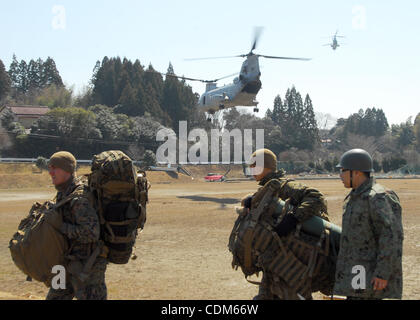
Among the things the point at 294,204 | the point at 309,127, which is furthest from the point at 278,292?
the point at 309,127

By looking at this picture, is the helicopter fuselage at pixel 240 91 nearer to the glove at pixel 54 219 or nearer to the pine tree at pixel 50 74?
the glove at pixel 54 219

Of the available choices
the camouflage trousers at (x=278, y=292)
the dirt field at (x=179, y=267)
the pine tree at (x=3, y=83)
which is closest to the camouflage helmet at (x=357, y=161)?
the camouflage trousers at (x=278, y=292)

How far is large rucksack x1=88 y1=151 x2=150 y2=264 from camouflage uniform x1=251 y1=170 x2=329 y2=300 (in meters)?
1.18

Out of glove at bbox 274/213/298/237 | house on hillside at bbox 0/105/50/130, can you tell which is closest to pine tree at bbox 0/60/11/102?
house on hillside at bbox 0/105/50/130

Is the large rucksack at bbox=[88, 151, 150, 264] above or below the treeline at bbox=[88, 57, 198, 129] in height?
below

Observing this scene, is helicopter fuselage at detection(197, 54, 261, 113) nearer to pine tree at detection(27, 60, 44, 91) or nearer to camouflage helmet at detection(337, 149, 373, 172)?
camouflage helmet at detection(337, 149, 373, 172)

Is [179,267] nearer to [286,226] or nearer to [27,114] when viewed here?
[286,226]

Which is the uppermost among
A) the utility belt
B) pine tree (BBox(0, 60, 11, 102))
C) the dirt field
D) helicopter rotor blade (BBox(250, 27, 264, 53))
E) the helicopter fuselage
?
pine tree (BBox(0, 60, 11, 102))

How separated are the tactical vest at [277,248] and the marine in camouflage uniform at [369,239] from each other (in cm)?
30

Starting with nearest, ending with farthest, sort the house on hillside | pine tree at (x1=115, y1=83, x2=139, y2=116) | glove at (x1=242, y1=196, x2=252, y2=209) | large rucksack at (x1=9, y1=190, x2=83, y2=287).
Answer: large rucksack at (x1=9, y1=190, x2=83, y2=287), glove at (x1=242, y1=196, x2=252, y2=209), the house on hillside, pine tree at (x1=115, y1=83, x2=139, y2=116)

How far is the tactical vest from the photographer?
3.76 m

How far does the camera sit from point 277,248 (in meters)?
3.81

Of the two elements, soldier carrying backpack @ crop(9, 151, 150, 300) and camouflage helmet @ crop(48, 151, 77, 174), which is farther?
camouflage helmet @ crop(48, 151, 77, 174)
